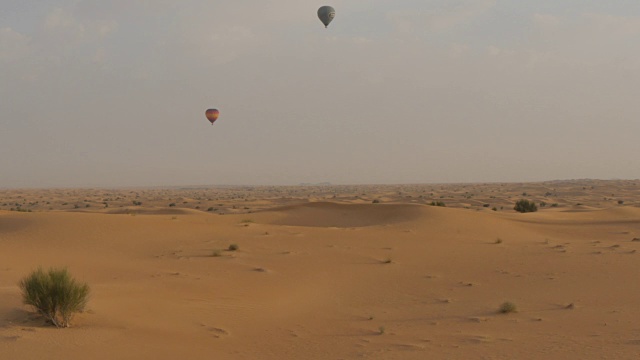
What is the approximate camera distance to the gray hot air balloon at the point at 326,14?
4266 cm

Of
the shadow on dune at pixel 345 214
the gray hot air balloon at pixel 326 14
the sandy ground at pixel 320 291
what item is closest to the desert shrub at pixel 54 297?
the sandy ground at pixel 320 291

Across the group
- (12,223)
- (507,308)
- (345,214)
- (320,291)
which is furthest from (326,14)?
(507,308)

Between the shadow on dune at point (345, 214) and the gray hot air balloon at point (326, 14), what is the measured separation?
15481 millimetres

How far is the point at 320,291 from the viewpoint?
12797mm

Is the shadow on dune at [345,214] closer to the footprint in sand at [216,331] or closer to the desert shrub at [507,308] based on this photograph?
the desert shrub at [507,308]

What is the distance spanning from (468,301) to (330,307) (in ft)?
9.39

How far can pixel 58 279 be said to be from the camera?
8.51 metres

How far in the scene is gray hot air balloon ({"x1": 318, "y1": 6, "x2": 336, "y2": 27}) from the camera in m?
42.7

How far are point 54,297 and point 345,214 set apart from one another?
24688mm

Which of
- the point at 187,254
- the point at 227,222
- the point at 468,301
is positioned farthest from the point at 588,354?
the point at 227,222

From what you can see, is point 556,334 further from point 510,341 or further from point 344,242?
point 344,242

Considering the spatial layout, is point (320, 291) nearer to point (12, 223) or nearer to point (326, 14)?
point (12, 223)

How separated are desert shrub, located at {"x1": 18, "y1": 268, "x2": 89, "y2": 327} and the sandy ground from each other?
7.3 inches

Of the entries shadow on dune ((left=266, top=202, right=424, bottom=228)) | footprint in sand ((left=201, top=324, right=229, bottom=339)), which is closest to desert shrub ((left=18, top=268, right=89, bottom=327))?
footprint in sand ((left=201, top=324, right=229, bottom=339))
